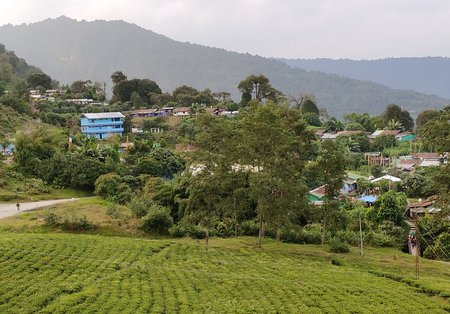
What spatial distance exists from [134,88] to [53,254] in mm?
82477

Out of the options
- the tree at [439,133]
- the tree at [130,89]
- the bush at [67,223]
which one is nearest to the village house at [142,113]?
the tree at [130,89]

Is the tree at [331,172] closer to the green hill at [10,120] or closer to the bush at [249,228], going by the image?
the bush at [249,228]

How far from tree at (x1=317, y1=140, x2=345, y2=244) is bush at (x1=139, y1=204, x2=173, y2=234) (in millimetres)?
11696

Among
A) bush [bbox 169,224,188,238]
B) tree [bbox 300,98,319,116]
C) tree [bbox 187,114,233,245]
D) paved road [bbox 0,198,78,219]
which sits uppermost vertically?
tree [bbox 300,98,319,116]

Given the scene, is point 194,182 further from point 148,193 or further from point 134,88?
point 134,88

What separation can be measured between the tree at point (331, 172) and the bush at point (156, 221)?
38.4 feet

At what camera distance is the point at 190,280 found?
75.9 feet

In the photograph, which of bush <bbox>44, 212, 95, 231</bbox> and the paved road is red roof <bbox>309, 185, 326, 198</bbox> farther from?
bush <bbox>44, 212, 95, 231</bbox>

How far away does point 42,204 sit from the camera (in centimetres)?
Answer: 4544

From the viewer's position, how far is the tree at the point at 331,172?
32244 millimetres

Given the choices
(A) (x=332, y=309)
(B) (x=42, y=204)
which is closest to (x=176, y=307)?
(A) (x=332, y=309)

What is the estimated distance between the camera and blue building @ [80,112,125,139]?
8088cm

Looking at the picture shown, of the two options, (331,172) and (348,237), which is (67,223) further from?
(348,237)

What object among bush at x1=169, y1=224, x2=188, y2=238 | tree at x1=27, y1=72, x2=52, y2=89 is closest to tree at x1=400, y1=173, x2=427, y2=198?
bush at x1=169, y1=224, x2=188, y2=238
